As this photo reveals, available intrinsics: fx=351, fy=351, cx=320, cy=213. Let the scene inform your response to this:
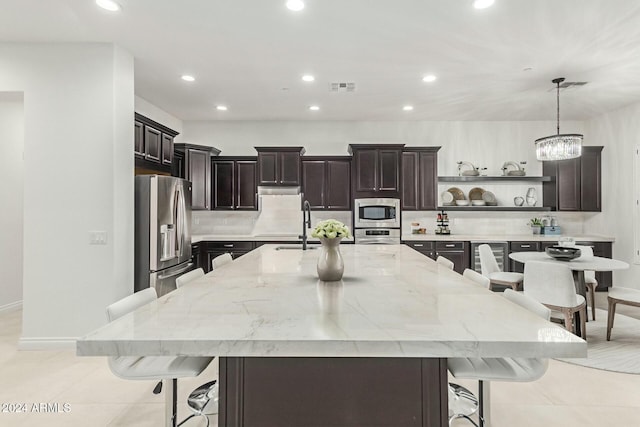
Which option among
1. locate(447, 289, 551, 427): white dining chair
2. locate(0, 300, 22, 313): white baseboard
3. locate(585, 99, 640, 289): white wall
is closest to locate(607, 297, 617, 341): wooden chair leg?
locate(585, 99, 640, 289): white wall

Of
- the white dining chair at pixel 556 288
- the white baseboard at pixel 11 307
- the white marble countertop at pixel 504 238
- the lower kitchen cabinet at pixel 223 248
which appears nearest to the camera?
the white dining chair at pixel 556 288

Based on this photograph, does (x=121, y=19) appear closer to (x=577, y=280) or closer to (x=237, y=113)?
(x=237, y=113)

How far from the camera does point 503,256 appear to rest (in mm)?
5539

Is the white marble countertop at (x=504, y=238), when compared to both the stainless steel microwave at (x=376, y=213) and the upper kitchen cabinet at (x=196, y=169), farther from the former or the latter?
the upper kitchen cabinet at (x=196, y=169)

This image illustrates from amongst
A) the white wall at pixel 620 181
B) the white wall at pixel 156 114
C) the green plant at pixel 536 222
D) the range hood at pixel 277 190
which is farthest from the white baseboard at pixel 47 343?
the white wall at pixel 620 181

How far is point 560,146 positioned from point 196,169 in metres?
5.01

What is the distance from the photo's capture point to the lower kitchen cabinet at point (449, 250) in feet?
18.1

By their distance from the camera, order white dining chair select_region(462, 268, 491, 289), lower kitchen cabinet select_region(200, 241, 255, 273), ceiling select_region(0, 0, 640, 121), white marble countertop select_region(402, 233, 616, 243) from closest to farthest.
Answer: white dining chair select_region(462, 268, 491, 289) < ceiling select_region(0, 0, 640, 121) < white marble countertop select_region(402, 233, 616, 243) < lower kitchen cabinet select_region(200, 241, 255, 273)

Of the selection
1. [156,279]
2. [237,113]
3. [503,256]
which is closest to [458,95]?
[503,256]

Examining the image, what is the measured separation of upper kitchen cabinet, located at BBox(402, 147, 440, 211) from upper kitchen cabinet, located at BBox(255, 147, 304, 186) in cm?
177

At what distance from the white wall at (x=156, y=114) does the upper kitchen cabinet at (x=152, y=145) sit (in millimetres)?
694

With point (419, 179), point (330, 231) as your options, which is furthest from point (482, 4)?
point (419, 179)

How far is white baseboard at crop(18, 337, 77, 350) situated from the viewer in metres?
3.26

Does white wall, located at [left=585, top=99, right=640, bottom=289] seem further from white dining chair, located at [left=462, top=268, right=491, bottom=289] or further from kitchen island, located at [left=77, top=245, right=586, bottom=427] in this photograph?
kitchen island, located at [left=77, top=245, right=586, bottom=427]
